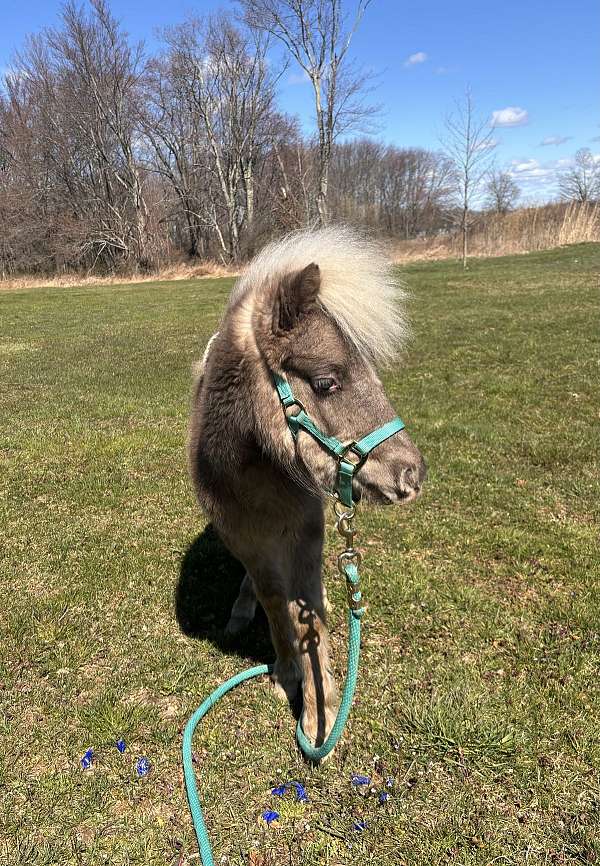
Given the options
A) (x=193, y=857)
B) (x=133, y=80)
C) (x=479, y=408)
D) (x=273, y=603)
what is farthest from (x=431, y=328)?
(x=133, y=80)

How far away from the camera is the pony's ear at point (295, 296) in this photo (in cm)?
190

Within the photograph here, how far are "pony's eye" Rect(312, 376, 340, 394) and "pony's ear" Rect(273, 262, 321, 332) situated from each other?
9.1 inches

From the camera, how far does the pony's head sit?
196 centimetres

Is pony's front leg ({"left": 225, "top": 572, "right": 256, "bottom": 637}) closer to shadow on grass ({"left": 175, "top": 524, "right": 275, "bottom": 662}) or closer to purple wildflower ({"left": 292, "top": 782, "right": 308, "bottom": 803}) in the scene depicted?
shadow on grass ({"left": 175, "top": 524, "right": 275, "bottom": 662})

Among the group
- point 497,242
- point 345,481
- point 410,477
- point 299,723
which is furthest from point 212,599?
point 497,242

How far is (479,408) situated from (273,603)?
5229mm

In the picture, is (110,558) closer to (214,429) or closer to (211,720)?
(211,720)

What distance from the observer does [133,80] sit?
1276 inches

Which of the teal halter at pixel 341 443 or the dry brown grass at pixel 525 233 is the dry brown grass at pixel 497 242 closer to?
the dry brown grass at pixel 525 233

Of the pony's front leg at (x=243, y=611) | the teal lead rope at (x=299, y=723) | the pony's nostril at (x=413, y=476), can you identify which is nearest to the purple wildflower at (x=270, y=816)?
the teal lead rope at (x=299, y=723)

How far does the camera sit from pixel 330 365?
197 cm

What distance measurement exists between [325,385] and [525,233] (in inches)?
1371

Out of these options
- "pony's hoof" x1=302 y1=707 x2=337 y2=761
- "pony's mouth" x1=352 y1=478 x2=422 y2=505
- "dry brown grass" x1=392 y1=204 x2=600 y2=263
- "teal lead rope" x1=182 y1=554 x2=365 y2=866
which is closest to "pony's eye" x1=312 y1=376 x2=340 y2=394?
"pony's mouth" x1=352 y1=478 x2=422 y2=505

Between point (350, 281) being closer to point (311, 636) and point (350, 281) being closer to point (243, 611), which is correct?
point (311, 636)
